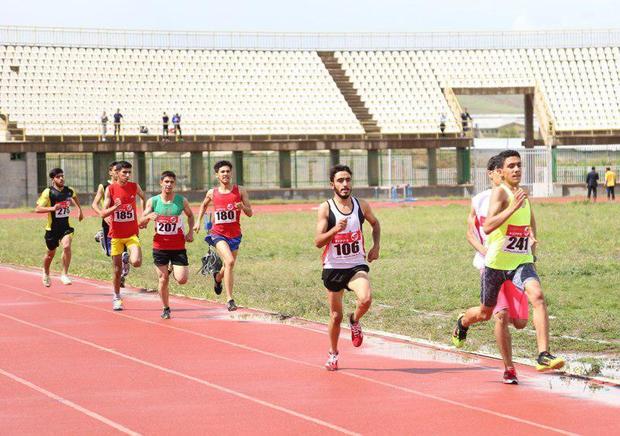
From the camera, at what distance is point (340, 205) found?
1118cm

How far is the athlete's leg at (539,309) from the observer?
9.91m

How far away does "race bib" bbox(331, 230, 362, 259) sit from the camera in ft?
36.6

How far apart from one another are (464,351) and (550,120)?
51313 millimetres

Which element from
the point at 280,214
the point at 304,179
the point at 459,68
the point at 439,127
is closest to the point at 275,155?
the point at 304,179

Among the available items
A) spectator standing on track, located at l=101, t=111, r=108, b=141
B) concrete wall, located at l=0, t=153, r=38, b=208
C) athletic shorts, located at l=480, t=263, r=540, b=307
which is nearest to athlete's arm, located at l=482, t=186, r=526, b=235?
athletic shorts, located at l=480, t=263, r=540, b=307

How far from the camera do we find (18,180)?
51875 mm

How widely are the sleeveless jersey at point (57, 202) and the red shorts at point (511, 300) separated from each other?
1052 cm

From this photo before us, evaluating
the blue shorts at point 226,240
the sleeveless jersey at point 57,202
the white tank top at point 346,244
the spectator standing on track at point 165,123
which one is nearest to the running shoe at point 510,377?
the white tank top at point 346,244

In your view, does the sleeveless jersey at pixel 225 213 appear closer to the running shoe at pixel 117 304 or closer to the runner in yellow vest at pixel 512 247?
the running shoe at pixel 117 304

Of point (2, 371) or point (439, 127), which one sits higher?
point (439, 127)

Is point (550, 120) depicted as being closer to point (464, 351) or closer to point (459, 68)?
point (459, 68)

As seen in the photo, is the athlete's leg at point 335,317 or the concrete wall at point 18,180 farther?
the concrete wall at point 18,180

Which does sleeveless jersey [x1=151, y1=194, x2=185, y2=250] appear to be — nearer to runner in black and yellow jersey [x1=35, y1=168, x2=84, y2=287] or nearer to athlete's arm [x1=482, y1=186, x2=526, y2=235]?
runner in black and yellow jersey [x1=35, y1=168, x2=84, y2=287]

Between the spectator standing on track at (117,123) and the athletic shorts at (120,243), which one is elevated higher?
the spectator standing on track at (117,123)
